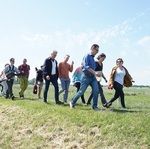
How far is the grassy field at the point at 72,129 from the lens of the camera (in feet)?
44.1

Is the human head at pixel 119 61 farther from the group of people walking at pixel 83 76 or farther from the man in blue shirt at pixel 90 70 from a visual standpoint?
the man in blue shirt at pixel 90 70

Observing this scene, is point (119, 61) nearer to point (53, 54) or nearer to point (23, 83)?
point (53, 54)

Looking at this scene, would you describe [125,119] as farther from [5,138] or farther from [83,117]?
[5,138]

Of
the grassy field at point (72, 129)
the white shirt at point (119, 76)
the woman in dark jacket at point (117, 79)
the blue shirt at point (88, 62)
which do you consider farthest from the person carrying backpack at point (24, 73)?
the blue shirt at point (88, 62)

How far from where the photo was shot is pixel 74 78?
70.0 ft

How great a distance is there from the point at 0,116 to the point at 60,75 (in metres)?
3.49

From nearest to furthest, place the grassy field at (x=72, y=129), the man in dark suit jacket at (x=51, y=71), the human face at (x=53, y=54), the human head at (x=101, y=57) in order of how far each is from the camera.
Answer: the grassy field at (x=72, y=129)
the human head at (x=101, y=57)
the man in dark suit jacket at (x=51, y=71)
the human face at (x=53, y=54)

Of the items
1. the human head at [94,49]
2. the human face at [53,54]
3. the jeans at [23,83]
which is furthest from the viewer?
the jeans at [23,83]

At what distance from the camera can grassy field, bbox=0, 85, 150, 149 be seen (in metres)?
13.4

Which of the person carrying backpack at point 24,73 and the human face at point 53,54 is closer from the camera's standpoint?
the human face at point 53,54

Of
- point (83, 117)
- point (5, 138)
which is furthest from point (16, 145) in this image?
point (83, 117)

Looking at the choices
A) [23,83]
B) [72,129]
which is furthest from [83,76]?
→ [23,83]

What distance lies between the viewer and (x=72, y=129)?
14.9 m

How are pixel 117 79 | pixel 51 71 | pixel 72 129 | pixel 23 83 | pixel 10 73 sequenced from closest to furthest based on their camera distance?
pixel 72 129, pixel 117 79, pixel 51 71, pixel 10 73, pixel 23 83
